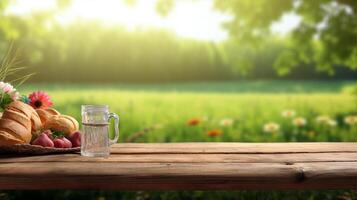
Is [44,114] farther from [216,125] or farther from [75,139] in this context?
[216,125]

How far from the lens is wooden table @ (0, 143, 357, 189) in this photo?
1729 mm

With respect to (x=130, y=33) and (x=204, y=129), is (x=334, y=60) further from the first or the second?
(x=130, y=33)

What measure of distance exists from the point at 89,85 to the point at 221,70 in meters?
4.12

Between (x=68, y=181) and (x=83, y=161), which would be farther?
(x=83, y=161)

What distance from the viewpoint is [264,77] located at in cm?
1520

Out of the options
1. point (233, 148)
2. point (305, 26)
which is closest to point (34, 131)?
point (233, 148)

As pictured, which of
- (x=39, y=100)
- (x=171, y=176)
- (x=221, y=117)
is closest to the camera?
(x=171, y=176)

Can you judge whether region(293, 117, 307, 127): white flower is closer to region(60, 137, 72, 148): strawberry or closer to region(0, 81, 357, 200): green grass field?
region(0, 81, 357, 200): green grass field

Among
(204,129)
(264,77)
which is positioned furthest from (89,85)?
(204,129)

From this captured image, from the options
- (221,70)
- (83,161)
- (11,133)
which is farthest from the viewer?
(221,70)

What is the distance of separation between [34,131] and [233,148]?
836mm

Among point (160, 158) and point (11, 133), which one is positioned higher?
point (11, 133)

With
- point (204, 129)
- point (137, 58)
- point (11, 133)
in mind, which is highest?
point (137, 58)

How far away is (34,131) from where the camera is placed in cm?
213
